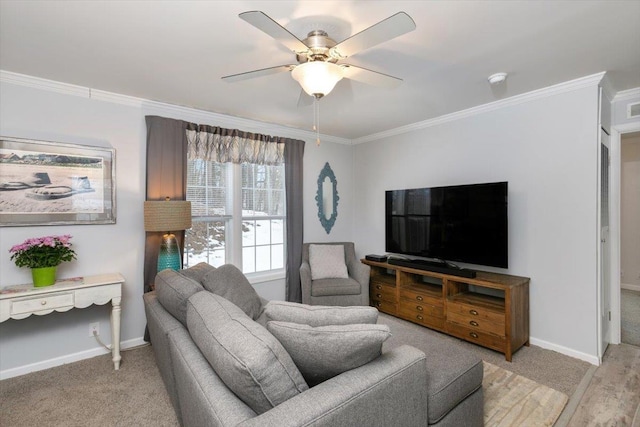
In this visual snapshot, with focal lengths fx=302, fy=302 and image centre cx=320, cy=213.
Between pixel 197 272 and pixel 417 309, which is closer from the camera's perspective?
pixel 197 272

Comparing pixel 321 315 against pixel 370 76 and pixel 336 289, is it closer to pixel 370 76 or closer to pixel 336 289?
pixel 370 76

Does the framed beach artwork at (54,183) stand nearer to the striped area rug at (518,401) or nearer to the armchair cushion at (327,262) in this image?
the armchair cushion at (327,262)

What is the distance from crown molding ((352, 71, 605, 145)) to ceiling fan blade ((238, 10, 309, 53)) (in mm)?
2321

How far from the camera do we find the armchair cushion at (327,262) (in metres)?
3.75

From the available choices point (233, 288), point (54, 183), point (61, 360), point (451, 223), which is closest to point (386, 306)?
point (451, 223)

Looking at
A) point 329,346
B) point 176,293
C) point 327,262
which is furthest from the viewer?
point 327,262

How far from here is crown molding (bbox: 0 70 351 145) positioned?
97.1 inches

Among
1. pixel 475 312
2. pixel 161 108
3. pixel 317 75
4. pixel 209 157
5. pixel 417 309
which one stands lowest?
pixel 417 309

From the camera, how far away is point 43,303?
2189 millimetres

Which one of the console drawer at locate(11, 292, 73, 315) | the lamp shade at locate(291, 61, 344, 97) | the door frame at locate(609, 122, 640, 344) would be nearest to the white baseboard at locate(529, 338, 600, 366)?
the door frame at locate(609, 122, 640, 344)

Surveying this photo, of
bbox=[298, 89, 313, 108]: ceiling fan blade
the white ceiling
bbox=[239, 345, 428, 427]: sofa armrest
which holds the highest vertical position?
the white ceiling

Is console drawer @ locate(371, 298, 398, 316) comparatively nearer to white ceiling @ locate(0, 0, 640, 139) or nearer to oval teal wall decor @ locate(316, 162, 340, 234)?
oval teal wall decor @ locate(316, 162, 340, 234)

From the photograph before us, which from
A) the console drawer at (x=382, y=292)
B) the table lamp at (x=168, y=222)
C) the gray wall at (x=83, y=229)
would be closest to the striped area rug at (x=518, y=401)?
the console drawer at (x=382, y=292)

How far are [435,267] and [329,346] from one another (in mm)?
2347
